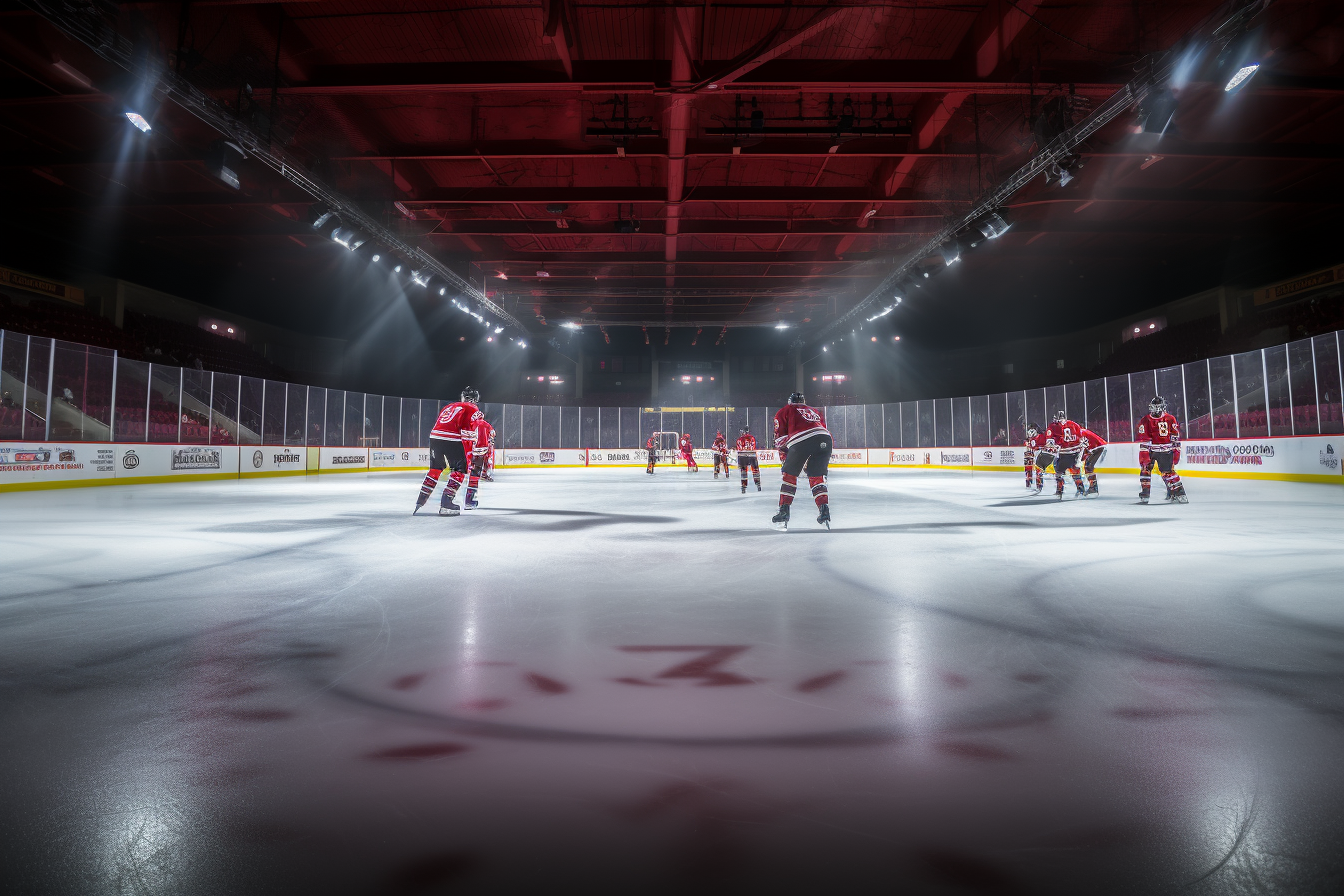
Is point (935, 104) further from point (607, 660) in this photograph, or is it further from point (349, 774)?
point (349, 774)

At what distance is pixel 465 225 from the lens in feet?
53.8

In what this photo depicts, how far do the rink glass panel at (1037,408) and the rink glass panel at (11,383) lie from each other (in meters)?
29.3

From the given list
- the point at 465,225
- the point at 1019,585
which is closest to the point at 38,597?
the point at 1019,585

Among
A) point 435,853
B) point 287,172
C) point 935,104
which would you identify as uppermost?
point 935,104

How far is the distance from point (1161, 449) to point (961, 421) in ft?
62.0

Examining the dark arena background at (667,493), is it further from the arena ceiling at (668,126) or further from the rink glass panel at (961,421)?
the rink glass panel at (961,421)

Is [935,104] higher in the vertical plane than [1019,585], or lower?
higher

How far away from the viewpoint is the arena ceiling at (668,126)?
29.5 ft

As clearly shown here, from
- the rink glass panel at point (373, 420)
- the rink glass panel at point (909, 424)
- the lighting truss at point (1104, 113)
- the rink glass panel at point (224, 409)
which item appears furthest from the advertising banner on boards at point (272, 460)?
the rink glass panel at point (909, 424)

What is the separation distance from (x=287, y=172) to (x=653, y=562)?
10497 mm

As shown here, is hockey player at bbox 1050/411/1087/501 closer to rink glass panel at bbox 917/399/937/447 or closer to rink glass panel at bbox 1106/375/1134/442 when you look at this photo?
rink glass panel at bbox 1106/375/1134/442

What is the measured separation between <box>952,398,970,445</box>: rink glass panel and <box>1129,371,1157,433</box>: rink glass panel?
25.8ft

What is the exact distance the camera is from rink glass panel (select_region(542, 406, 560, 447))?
106 ft

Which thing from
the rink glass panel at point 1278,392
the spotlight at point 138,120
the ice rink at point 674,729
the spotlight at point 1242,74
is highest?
the spotlight at point 1242,74
